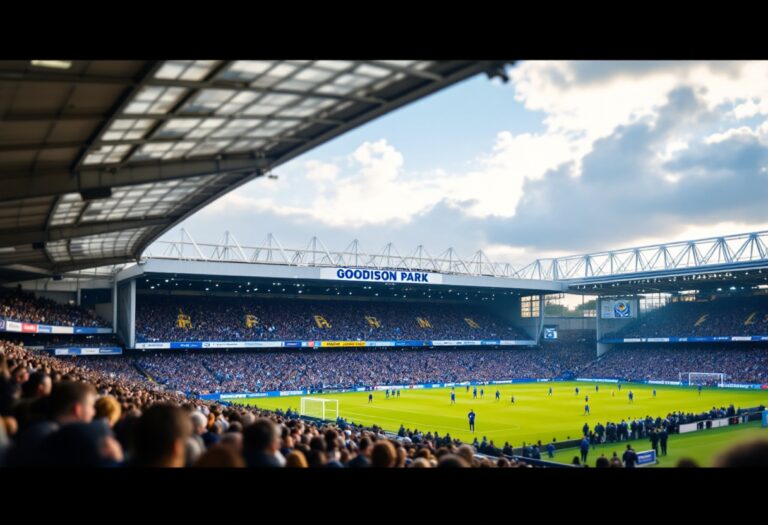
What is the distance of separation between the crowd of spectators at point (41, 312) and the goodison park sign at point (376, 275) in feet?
66.2

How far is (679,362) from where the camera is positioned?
65062 mm

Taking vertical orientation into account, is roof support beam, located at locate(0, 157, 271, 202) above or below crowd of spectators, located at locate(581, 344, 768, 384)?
above

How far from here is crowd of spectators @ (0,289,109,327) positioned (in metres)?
41.8

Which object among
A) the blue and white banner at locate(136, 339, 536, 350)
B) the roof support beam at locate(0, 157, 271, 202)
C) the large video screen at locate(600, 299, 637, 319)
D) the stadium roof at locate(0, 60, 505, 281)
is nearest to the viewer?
the stadium roof at locate(0, 60, 505, 281)

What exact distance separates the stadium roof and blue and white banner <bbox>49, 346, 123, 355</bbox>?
30.7 m

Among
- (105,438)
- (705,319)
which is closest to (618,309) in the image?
(705,319)

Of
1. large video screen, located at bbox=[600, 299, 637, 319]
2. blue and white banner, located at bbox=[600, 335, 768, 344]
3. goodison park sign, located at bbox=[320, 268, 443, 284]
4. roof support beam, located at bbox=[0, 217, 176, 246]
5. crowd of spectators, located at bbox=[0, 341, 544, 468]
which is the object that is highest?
goodison park sign, located at bbox=[320, 268, 443, 284]

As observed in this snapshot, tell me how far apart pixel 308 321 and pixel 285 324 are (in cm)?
280

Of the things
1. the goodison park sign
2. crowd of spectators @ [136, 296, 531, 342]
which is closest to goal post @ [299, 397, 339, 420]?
crowd of spectators @ [136, 296, 531, 342]

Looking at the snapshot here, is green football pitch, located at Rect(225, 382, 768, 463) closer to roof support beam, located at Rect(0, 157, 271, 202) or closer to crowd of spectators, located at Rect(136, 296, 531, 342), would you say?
crowd of spectators, located at Rect(136, 296, 531, 342)

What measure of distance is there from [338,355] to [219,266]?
15.9 metres

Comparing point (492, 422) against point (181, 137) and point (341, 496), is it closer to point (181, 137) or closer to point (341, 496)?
point (181, 137)
